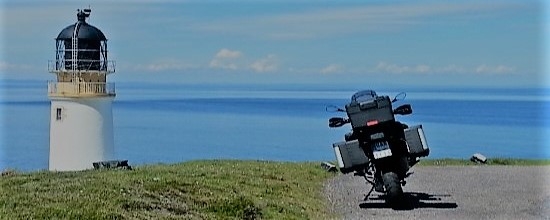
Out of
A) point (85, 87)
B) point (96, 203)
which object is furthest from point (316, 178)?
point (85, 87)

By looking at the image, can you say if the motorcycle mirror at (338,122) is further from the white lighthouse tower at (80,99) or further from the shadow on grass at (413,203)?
the white lighthouse tower at (80,99)

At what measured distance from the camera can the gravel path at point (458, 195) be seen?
11805mm

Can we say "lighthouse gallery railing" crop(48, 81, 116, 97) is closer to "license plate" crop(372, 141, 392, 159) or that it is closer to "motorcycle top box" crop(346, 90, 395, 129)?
"motorcycle top box" crop(346, 90, 395, 129)

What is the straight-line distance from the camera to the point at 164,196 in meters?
10.8

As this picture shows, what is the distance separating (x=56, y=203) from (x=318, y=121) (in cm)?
4000

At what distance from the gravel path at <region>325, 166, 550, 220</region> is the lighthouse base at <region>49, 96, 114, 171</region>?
30.7ft

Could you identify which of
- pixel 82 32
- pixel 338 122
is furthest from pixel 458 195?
pixel 82 32

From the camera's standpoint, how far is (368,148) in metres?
12.2

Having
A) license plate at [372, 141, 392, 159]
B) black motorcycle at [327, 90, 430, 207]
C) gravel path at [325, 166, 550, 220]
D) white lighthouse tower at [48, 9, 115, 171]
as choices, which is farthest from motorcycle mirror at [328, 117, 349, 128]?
white lighthouse tower at [48, 9, 115, 171]

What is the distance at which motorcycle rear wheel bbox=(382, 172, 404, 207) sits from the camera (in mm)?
12047

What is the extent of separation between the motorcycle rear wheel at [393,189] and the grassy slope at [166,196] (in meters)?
0.86

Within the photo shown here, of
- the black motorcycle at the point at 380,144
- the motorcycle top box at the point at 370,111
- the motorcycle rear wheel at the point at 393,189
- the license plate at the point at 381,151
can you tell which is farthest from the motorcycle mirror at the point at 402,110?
the motorcycle rear wheel at the point at 393,189

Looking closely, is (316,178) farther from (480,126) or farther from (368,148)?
(480,126)

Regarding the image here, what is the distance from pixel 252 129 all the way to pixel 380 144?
30.9 meters
